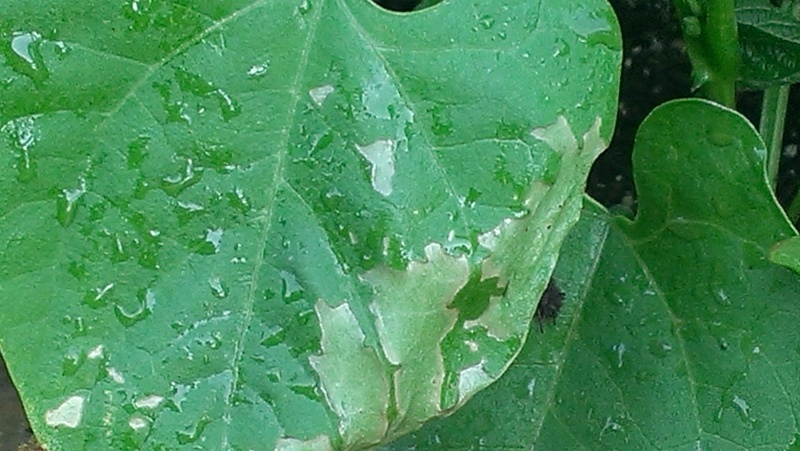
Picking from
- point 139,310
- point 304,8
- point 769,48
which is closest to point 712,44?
point 769,48

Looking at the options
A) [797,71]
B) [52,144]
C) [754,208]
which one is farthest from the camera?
[797,71]

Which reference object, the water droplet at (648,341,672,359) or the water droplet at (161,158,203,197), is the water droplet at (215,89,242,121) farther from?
the water droplet at (648,341,672,359)

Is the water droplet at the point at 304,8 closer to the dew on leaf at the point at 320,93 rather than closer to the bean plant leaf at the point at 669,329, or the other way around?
the dew on leaf at the point at 320,93

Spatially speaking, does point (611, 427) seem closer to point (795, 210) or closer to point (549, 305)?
point (549, 305)

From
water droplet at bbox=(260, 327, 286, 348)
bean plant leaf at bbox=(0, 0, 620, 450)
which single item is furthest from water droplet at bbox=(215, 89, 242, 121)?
water droplet at bbox=(260, 327, 286, 348)

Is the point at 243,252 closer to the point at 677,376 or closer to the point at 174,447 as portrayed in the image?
the point at 174,447

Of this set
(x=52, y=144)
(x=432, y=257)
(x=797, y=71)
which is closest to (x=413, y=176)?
(x=432, y=257)

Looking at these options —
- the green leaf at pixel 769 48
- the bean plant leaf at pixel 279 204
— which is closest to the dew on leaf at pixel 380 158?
the bean plant leaf at pixel 279 204
